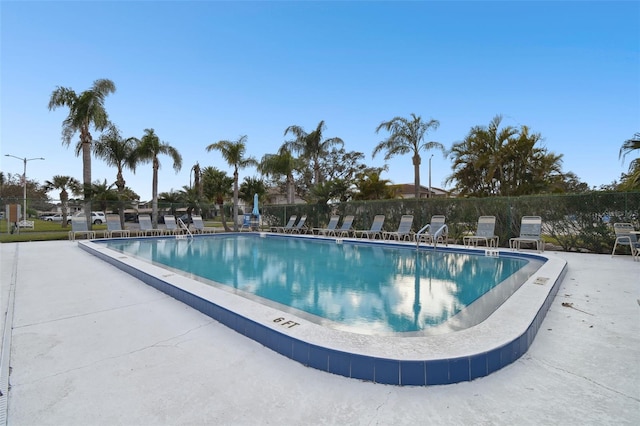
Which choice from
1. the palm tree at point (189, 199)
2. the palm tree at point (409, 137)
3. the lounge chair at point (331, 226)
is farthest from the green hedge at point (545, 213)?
the palm tree at point (189, 199)

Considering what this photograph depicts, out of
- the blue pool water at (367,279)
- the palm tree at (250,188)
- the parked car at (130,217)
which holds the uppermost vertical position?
the palm tree at (250,188)

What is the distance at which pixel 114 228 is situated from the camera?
51.7 ft

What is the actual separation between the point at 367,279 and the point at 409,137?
13470 mm

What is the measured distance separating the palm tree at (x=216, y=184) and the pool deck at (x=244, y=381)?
2354 cm

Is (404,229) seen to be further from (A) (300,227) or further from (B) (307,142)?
(B) (307,142)

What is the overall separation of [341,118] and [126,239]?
570 inches

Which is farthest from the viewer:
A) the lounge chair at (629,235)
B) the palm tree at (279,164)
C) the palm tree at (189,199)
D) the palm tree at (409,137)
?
the palm tree at (189,199)

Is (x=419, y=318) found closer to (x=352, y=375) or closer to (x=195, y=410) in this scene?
(x=352, y=375)

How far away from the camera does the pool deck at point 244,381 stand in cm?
199

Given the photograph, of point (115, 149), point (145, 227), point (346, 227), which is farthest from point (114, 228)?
point (346, 227)

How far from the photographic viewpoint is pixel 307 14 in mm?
13164

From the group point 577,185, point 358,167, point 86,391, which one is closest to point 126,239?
point 86,391

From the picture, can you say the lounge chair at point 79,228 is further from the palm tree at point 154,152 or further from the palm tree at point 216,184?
the palm tree at point 216,184

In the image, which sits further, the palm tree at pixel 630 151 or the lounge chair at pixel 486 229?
the palm tree at pixel 630 151
